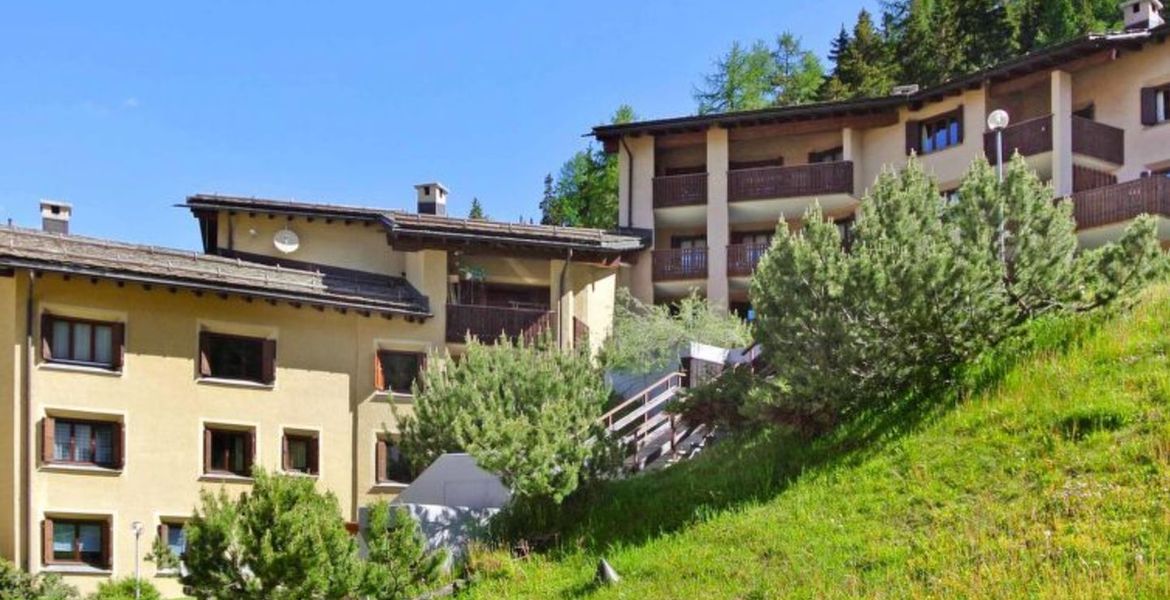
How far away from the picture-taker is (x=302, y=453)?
1255 inches

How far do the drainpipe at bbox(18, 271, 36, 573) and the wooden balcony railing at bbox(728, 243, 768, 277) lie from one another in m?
20.1

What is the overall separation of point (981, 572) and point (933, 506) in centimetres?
235

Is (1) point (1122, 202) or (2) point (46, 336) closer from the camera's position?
(2) point (46, 336)

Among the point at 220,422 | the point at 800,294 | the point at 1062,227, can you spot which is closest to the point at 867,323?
the point at 800,294

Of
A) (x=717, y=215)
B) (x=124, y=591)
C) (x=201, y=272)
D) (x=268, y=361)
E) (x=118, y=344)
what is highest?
(x=717, y=215)

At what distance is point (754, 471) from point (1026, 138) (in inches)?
767

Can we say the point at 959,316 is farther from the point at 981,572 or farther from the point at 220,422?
the point at 220,422

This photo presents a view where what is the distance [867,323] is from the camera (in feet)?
66.3

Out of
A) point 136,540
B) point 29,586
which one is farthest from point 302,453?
point 29,586

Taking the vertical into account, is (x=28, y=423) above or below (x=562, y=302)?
below

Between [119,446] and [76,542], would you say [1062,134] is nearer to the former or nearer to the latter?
[119,446]

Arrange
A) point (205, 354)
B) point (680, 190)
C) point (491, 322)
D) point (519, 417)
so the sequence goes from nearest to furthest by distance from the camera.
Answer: point (519, 417) → point (205, 354) → point (491, 322) → point (680, 190)

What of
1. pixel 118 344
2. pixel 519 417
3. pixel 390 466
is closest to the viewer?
pixel 519 417

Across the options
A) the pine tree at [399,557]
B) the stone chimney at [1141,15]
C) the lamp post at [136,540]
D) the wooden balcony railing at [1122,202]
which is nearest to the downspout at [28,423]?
the lamp post at [136,540]
